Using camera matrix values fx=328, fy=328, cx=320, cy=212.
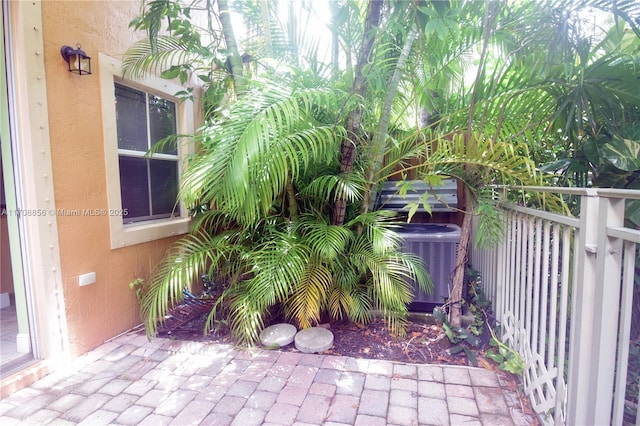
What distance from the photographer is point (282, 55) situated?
2.84m

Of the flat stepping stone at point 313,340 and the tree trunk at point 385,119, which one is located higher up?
the tree trunk at point 385,119

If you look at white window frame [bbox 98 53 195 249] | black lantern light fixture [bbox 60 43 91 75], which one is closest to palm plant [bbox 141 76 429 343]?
white window frame [bbox 98 53 195 249]

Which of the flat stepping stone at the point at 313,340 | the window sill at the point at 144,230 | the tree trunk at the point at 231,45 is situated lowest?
the flat stepping stone at the point at 313,340

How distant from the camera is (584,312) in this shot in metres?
1.30

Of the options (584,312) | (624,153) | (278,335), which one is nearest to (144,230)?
(278,335)

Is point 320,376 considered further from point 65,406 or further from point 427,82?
point 427,82

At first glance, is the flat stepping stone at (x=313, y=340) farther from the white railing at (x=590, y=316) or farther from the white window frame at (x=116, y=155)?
the white window frame at (x=116, y=155)

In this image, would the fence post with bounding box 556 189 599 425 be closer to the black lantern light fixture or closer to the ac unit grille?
the ac unit grille

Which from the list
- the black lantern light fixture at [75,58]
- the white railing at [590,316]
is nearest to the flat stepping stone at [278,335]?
the white railing at [590,316]

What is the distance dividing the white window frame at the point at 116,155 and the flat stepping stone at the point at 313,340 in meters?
1.65

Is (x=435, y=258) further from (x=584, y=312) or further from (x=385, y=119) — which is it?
(x=584, y=312)

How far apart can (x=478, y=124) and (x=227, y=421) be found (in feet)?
8.05

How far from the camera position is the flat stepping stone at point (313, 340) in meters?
2.44

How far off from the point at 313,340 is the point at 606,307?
1.81 meters
